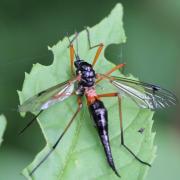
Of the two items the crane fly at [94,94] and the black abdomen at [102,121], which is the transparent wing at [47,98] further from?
the black abdomen at [102,121]

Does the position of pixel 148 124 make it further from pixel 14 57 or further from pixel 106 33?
pixel 14 57

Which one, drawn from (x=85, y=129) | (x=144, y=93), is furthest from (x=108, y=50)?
(x=85, y=129)

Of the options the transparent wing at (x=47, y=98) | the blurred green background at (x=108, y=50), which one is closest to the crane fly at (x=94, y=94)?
the transparent wing at (x=47, y=98)

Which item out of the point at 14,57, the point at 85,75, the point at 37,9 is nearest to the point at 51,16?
the point at 37,9

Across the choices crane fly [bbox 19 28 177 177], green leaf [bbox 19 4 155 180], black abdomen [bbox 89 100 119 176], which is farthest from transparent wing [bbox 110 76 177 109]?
black abdomen [bbox 89 100 119 176]

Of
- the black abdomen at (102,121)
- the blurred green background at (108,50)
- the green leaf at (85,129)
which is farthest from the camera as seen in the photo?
the blurred green background at (108,50)

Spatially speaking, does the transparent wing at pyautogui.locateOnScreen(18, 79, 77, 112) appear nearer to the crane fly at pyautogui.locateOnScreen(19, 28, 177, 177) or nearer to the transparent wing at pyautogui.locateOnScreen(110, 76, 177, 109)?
the crane fly at pyautogui.locateOnScreen(19, 28, 177, 177)

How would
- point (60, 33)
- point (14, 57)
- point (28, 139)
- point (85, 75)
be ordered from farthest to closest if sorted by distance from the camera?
1. point (60, 33)
2. point (14, 57)
3. point (28, 139)
4. point (85, 75)
